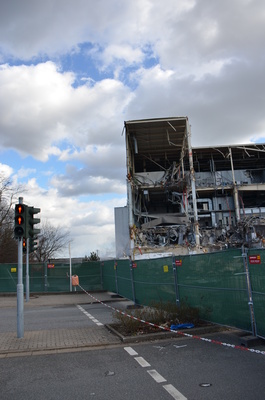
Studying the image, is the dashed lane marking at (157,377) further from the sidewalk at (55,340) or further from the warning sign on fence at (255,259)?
the warning sign on fence at (255,259)

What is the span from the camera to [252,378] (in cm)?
509

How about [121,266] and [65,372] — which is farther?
[121,266]

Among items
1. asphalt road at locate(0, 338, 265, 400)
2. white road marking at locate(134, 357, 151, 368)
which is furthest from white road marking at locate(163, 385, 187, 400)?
white road marking at locate(134, 357, 151, 368)

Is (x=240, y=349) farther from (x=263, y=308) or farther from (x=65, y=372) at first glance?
(x=65, y=372)

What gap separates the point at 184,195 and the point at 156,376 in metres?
28.0

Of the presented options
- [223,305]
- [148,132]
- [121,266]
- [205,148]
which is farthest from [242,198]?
[223,305]

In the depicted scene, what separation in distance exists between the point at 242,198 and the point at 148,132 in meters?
12.8

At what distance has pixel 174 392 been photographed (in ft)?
15.4

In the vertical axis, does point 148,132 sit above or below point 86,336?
above

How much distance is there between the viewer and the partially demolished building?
29422mm

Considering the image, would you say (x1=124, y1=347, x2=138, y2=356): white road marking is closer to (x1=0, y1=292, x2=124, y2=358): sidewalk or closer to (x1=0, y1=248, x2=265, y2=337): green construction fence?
(x1=0, y1=292, x2=124, y2=358): sidewalk

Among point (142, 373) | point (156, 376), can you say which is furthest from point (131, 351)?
point (156, 376)

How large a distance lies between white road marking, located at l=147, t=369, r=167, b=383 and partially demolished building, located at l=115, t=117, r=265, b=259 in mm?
22572

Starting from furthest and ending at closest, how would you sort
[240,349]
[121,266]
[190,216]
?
[190,216] < [121,266] < [240,349]
